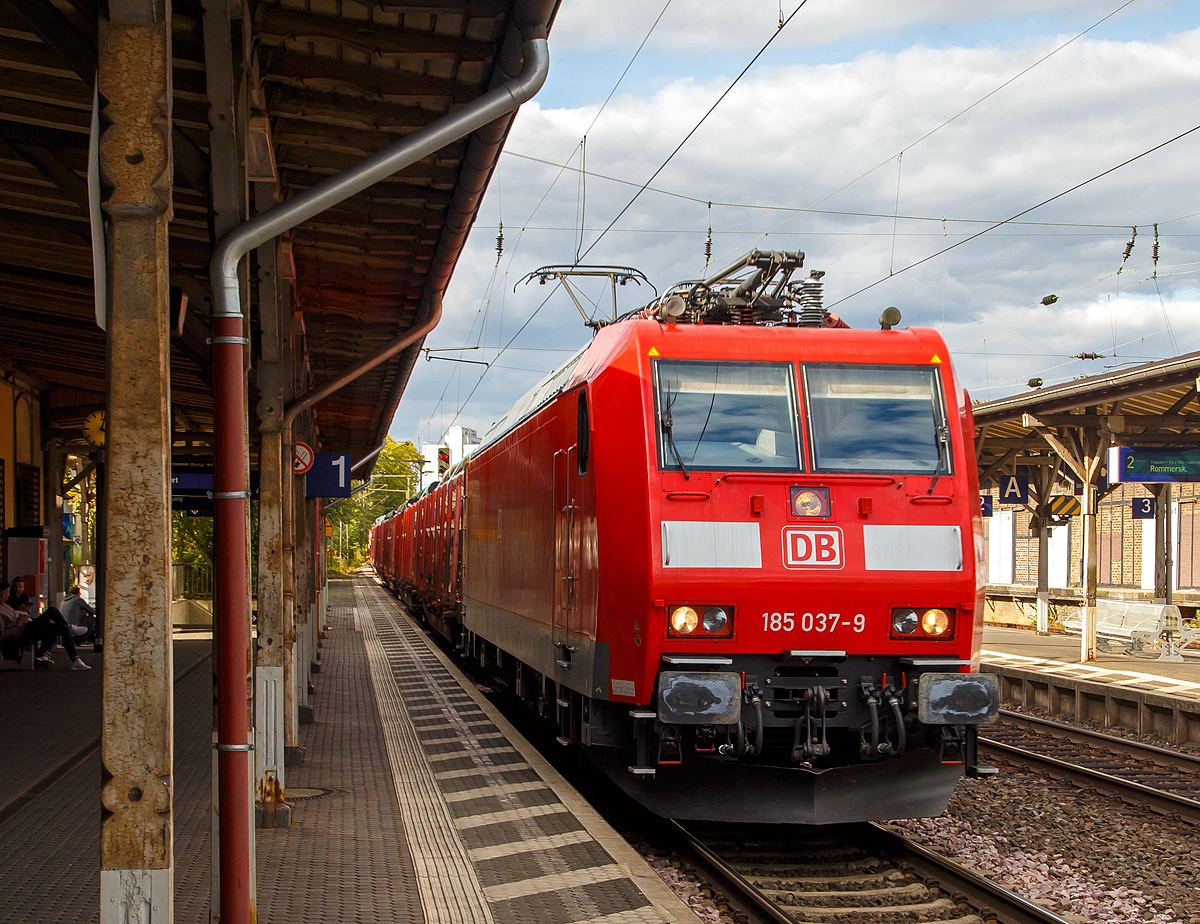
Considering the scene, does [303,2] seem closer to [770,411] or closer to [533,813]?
[770,411]

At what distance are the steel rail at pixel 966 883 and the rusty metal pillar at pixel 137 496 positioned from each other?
4.18 m

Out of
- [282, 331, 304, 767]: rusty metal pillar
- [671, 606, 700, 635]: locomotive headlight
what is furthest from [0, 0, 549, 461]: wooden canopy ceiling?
[671, 606, 700, 635]: locomotive headlight

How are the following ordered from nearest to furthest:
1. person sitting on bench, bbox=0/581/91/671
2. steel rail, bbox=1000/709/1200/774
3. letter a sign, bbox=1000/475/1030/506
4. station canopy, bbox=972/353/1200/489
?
steel rail, bbox=1000/709/1200/774
person sitting on bench, bbox=0/581/91/671
station canopy, bbox=972/353/1200/489
letter a sign, bbox=1000/475/1030/506

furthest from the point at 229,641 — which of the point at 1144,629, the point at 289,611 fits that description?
the point at 1144,629

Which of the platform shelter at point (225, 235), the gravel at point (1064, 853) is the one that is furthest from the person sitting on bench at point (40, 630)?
the gravel at point (1064, 853)

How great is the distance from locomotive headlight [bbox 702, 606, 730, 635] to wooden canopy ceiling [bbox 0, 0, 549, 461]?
2791mm

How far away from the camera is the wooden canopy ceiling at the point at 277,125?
5.21 meters

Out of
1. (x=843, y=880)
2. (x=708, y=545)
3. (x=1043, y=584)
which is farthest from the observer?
(x=1043, y=584)

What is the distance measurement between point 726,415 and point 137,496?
445cm

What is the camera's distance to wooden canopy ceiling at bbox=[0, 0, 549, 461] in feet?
17.1

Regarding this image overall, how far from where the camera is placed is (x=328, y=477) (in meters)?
15.1

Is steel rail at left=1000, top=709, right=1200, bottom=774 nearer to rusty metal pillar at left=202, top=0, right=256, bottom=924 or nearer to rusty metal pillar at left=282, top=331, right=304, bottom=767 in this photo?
rusty metal pillar at left=282, top=331, right=304, bottom=767

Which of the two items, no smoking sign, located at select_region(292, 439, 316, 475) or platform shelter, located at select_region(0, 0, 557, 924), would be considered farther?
no smoking sign, located at select_region(292, 439, 316, 475)

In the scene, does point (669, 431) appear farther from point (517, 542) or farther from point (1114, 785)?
point (1114, 785)
